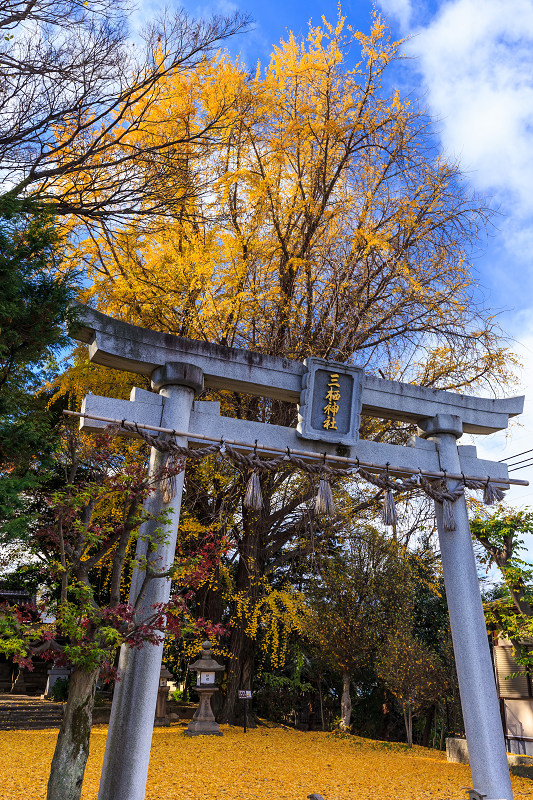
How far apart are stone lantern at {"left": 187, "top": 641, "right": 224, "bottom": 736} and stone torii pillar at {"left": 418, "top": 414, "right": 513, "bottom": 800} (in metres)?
8.29

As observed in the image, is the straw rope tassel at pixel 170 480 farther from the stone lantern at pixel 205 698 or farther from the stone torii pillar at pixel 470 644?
the stone lantern at pixel 205 698

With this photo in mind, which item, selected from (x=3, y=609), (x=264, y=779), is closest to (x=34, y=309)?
(x=3, y=609)

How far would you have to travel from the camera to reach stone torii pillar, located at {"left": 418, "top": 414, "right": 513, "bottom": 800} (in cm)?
596

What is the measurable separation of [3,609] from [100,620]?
2.97ft

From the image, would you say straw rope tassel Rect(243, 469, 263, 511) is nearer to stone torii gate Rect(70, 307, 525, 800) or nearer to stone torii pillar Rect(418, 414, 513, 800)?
stone torii gate Rect(70, 307, 525, 800)

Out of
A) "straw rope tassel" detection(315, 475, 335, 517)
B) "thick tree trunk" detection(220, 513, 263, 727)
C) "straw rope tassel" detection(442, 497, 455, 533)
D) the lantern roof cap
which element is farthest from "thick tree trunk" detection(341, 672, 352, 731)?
"straw rope tassel" detection(315, 475, 335, 517)

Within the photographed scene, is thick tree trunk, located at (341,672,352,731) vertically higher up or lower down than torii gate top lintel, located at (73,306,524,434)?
lower down

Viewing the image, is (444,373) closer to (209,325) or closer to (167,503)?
(209,325)

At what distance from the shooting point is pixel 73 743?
5.37 meters

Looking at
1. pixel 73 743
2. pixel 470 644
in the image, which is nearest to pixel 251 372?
pixel 470 644

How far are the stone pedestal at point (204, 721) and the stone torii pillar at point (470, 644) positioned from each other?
8275 millimetres

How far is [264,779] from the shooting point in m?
8.59

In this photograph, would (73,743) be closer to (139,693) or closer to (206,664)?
(139,693)

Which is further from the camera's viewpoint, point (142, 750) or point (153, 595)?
point (153, 595)
